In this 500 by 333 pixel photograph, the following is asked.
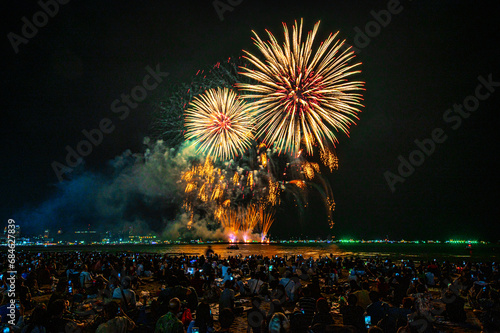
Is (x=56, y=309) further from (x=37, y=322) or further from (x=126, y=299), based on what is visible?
(x=126, y=299)

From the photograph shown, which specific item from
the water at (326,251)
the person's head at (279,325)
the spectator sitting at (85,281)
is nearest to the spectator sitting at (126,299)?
the spectator sitting at (85,281)

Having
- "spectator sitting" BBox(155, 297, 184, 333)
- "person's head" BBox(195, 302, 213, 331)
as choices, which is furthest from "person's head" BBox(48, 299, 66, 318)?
"person's head" BBox(195, 302, 213, 331)

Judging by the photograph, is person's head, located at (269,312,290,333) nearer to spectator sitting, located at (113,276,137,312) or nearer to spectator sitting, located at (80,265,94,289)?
spectator sitting, located at (113,276,137,312)

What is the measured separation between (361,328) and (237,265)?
1809 cm

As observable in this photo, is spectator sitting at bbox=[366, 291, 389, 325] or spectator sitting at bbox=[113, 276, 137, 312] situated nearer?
spectator sitting at bbox=[366, 291, 389, 325]

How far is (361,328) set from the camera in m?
7.32

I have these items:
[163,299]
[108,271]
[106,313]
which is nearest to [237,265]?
[108,271]

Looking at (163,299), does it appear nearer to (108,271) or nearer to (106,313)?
(106,313)

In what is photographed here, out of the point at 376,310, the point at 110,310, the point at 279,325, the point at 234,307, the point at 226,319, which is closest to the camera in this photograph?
the point at 279,325

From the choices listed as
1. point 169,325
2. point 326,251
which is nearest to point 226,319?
point 169,325

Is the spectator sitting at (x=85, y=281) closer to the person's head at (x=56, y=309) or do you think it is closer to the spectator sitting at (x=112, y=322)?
the person's head at (x=56, y=309)

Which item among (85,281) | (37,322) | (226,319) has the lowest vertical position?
(85,281)

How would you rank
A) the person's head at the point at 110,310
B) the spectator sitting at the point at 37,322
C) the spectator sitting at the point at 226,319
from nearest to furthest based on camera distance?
the spectator sitting at the point at 37,322
the person's head at the point at 110,310
the spectator sitting at the point at 226,319

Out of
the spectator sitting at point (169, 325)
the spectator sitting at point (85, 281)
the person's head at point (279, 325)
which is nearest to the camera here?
the person's head at point (279, 325)
